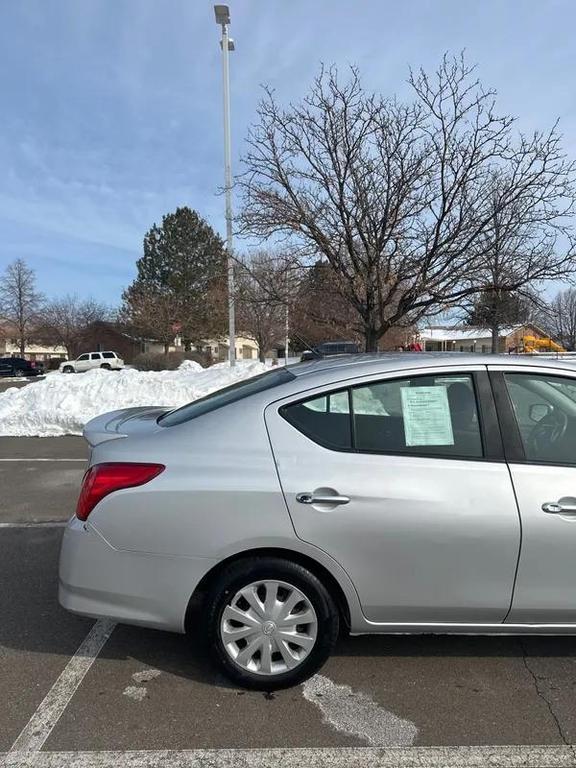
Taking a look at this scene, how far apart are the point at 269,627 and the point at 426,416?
4.21 feet

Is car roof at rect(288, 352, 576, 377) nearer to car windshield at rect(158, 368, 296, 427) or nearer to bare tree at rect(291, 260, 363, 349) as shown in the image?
car windshield at rect(158, 368, 296, 427)

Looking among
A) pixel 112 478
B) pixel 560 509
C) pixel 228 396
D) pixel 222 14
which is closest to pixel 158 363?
pixel 222 14

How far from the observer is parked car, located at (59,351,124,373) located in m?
45.7

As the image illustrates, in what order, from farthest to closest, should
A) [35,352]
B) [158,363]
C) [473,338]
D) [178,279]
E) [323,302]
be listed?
[35,352]
[178,279]
[473,338]
[158,363]
[323,302]

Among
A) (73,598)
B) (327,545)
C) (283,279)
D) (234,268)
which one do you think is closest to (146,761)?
(73,598)

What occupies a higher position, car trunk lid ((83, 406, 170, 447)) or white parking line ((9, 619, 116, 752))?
car trunk lid ((83, 406, 170, 447))

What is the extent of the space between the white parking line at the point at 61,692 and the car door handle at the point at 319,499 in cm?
147

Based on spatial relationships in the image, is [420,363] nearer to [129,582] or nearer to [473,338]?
[129,582]

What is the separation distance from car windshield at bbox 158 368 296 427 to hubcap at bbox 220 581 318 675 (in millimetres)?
A: 929

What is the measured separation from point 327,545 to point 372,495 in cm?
31

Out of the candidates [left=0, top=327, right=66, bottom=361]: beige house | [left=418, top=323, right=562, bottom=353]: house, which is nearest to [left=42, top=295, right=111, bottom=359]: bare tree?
[left=0, top=327, right=66, bottom=361]: beige house

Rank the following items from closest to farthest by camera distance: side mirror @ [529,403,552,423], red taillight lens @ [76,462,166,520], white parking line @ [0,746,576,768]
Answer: white parking line @ [0,746,576,768] → red taillight lens @ [76,462,166,520] → side mirror @ [529,403,552,423]

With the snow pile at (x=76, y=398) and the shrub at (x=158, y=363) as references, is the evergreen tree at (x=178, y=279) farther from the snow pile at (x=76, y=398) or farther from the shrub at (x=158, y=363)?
the snow pile at (x=76, y=398)

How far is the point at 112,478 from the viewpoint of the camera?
9.09ft
